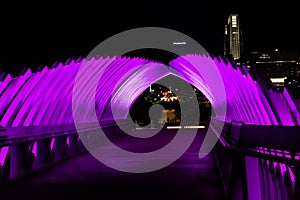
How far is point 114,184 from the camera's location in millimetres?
11320

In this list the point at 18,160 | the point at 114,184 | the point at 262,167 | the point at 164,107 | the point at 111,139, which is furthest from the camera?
the point at 164,107

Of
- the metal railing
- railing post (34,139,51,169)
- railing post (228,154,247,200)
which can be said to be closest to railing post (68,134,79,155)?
railing post (34,139,51,169)

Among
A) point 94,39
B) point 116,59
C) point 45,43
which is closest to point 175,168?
point 45,43

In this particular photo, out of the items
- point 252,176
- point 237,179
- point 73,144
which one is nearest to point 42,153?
point 73,144

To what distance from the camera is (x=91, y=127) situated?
77.7ft

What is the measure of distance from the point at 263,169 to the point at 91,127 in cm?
1616

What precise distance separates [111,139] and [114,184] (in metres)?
17.7

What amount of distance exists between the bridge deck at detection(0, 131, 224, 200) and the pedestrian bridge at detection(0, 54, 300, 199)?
0.06 feet

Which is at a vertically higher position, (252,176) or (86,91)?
(86,91)

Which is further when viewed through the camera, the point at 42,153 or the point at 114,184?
the point at 42,153

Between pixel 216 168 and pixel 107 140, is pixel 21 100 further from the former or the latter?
pixel 107 140

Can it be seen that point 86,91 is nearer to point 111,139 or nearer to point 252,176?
point 111,139

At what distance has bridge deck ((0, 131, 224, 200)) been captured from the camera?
9766mm

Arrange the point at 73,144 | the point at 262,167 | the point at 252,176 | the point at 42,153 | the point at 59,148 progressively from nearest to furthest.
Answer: the point at 252,176 < the point at 262,167 < the point at 42,153 < the point at 59,148 < the point at 73,144
